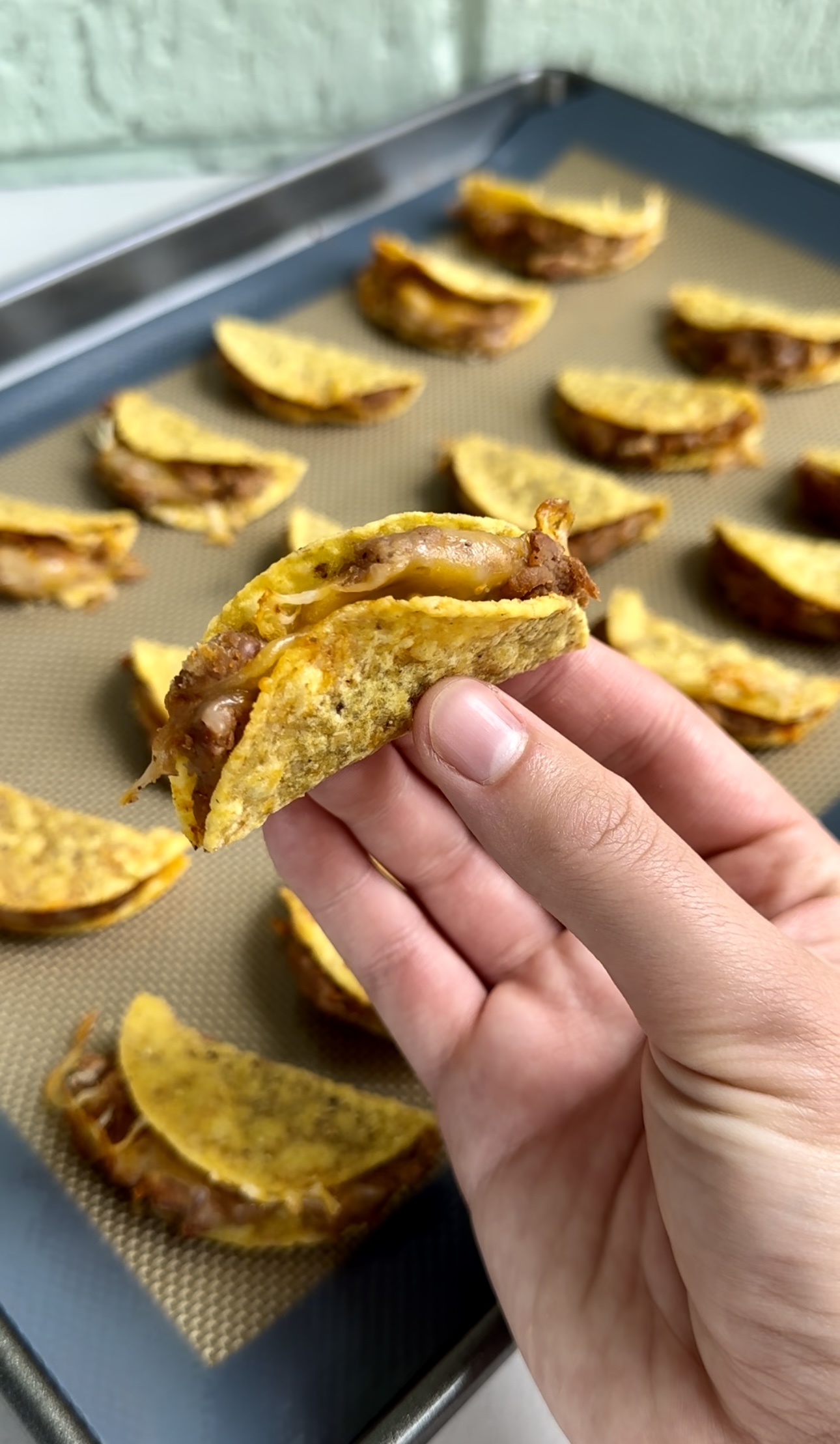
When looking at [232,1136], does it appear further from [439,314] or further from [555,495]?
[439,314]

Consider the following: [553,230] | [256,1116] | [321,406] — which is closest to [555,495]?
[321,406]

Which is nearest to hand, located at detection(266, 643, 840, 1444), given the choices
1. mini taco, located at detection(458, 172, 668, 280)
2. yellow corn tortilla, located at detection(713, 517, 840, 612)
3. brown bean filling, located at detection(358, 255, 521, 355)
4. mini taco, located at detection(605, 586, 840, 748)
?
mini taco, located at detection(605, 586, 840, 748)

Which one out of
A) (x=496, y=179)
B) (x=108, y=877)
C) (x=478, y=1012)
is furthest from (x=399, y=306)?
(x=478, y=1012)

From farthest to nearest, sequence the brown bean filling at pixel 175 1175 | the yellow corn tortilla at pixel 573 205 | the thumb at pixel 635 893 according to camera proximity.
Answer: the yellow corn tortilla at pixel 573 205 < the brown bean filling at pixel 175 1175 < the thumb at pixel 635 893

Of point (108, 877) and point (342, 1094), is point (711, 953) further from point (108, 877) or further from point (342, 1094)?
point (108, 877)

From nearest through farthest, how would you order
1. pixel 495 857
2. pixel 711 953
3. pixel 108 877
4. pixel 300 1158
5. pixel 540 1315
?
pixel 711 953 → pixel 495 857 → pixel 540 1315 → pixel 300 1158 → pixel 108 877

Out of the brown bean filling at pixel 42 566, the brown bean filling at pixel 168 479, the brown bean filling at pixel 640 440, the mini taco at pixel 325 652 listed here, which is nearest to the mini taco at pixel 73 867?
the brown bean filling at pixel 42 566

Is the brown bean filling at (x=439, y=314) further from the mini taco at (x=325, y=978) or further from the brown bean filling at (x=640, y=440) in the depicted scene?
the mini taco at (x=325, y=978)
